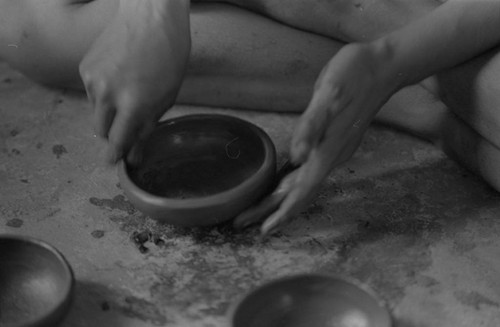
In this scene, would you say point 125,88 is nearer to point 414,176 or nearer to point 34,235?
point 34,235

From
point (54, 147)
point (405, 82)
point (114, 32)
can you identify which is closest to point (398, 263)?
point (405, 82)

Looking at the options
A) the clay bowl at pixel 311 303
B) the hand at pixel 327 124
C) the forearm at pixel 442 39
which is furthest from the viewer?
the forearm at pixel 442 39

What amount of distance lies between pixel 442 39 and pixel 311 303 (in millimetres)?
596

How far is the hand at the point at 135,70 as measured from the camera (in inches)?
63.5

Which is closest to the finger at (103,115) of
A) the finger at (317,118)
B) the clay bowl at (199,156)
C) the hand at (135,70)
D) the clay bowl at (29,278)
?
the hand at (135,70)

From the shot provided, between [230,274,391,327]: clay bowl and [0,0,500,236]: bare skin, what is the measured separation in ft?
0.94

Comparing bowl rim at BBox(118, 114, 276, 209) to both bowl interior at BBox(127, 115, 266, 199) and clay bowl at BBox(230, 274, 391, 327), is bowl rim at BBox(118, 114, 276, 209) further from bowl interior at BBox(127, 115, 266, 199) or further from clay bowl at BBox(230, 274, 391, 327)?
clay bowl at BBox(230, 274, 391, 327)

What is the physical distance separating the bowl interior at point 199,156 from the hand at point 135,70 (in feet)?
0.31

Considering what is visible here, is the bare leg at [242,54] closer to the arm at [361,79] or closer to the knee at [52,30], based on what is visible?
the knee at [52,30]

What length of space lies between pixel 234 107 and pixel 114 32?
1.62 ft

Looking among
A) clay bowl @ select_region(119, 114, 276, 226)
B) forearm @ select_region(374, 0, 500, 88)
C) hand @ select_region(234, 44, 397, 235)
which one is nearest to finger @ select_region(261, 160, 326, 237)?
hand @ select_region(234, 44, 397, 235)

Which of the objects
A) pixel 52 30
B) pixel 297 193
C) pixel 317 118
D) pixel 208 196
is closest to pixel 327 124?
pixel 317 118

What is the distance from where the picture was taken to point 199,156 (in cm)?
185

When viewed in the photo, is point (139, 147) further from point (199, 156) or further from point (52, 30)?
point (52, 30)
